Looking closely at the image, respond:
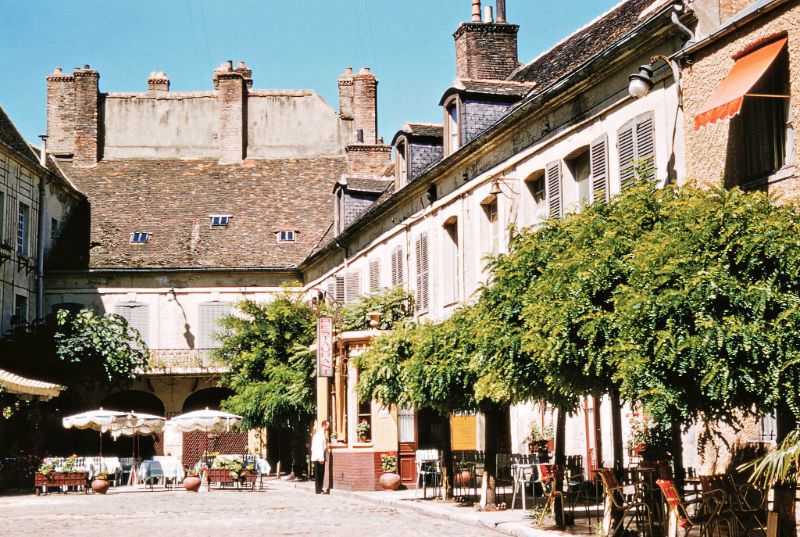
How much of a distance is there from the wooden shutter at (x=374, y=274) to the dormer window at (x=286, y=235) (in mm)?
9504

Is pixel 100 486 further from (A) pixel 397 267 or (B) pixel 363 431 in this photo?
(A) pixel 397 267

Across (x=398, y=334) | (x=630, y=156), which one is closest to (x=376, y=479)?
(x=398, y=334)

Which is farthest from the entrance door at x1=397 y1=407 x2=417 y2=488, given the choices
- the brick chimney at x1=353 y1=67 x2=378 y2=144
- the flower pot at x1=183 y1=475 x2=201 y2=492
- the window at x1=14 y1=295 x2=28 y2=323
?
the brick chimney at x1=353 y1=67 x2=378 y2=144

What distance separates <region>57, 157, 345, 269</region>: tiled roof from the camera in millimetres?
40594

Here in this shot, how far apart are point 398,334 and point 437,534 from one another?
22.1ft

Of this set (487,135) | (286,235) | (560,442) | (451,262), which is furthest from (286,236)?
(560,442)

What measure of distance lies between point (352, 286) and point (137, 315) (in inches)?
396

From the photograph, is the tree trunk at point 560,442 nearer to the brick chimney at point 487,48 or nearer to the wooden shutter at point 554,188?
the wooden shutter at point 554,188

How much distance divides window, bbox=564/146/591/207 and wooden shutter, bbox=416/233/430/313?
744 centimetres

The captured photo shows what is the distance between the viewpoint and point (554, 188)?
21141mm

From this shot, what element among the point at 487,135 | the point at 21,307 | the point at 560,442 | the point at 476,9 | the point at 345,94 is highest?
the point at 345,94

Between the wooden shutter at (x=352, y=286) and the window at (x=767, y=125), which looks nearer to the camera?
the window at (x=767, y=125)

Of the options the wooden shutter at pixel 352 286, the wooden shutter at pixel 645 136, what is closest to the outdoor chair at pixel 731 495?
the wooden shutter at pixel 645 136

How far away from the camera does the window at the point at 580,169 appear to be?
20.4 meters
